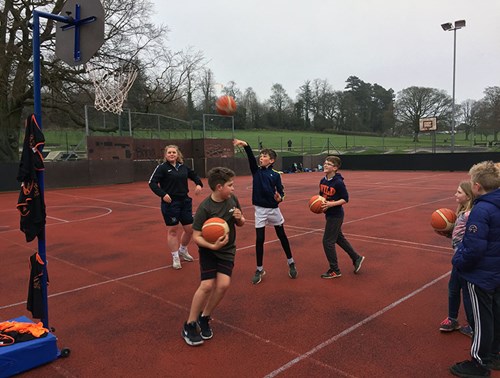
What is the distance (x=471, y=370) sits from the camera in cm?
320

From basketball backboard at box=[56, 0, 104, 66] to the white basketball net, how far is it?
18187 millimetres

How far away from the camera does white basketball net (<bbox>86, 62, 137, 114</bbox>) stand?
69.7 feet

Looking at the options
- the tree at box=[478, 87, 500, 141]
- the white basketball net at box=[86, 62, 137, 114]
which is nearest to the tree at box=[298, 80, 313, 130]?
the tree at box=[478, 87, 500, 141]

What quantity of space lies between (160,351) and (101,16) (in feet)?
10.4

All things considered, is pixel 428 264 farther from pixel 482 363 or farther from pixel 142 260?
pixel 142 260

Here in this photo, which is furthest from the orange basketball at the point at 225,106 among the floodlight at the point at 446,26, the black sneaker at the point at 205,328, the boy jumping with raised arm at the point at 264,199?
the floodlight at the point at 446,26

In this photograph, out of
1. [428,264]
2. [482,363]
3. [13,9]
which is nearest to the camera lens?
[482,363]

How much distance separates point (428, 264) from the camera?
6.40 metres

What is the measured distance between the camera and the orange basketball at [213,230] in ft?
12.2

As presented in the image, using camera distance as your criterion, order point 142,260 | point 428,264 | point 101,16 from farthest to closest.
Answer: point 142,260
point 428,264
point 101,16

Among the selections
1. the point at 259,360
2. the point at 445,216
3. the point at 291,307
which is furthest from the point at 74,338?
the point at 445,216

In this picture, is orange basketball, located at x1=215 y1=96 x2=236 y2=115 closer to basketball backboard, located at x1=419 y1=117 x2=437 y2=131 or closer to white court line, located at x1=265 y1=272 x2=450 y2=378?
white court line, located at x1=265 y1=272 x2=450 y2=378

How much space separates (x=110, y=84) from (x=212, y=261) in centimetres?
2081

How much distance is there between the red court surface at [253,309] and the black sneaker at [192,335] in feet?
0.21
